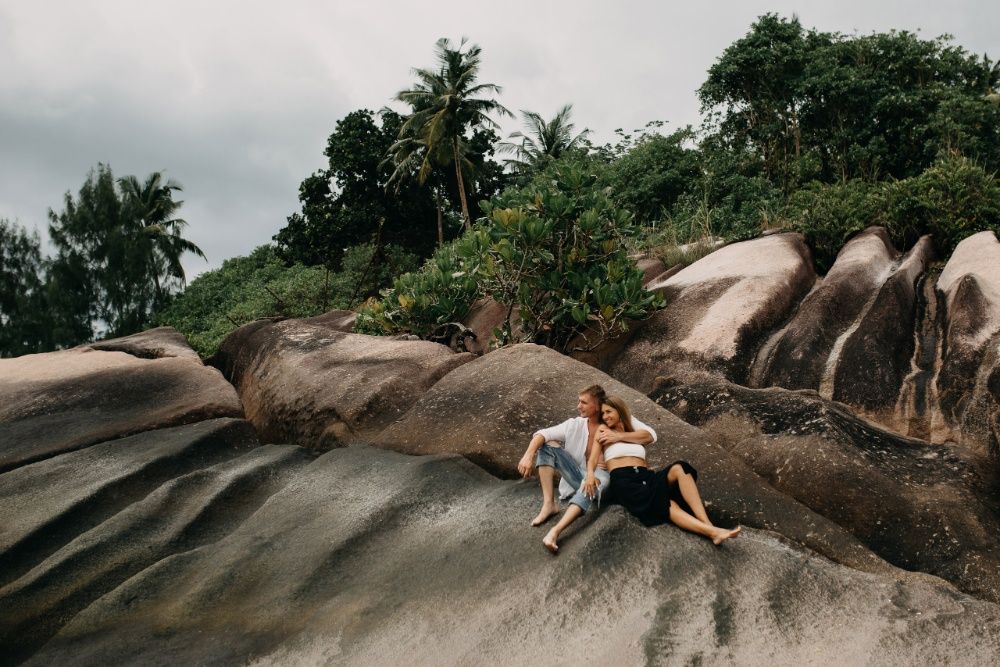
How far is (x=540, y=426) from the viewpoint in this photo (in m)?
6.31

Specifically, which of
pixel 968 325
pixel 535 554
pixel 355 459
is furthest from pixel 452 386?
pixel 968 325

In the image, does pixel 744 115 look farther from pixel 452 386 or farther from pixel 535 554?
pixel 535 554

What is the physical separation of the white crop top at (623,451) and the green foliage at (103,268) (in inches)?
1112

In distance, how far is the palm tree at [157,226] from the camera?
Answer: 31625mm

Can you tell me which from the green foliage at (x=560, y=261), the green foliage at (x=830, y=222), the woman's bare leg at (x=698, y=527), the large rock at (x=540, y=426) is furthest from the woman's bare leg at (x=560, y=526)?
the green foliage at (x=830, y=222)

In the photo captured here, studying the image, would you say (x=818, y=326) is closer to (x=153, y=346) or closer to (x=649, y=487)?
(x=649, y=487)

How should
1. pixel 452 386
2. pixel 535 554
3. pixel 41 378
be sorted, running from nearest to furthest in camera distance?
pixel 535 554, pixel 452 386, pixel 41 378

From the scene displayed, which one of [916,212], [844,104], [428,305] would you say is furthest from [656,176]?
[428,305]

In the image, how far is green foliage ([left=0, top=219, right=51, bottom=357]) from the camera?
1119 inches

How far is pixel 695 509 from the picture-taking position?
448 centimetres

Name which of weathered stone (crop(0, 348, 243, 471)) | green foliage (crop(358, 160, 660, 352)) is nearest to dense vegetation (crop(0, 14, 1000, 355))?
green foliage (crop(358, 160, 660, 352))

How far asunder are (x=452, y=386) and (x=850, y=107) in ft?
65.8

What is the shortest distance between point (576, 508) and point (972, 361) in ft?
14.6

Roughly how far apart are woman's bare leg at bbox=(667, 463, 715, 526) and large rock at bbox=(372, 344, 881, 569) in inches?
30.5
